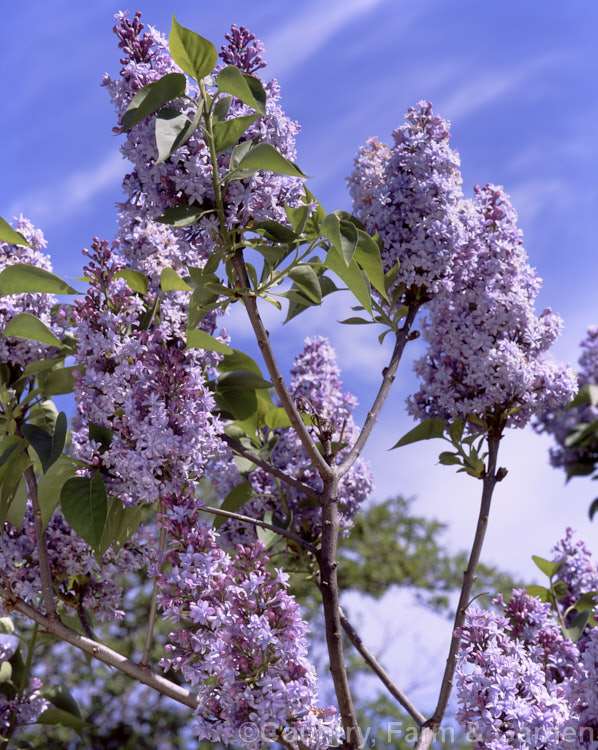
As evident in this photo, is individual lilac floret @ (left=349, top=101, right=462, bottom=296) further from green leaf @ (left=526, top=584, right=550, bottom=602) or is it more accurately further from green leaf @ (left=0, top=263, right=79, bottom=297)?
green leaf @ (left=526, top=584, right=550, bottom=602)

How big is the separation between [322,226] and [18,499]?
37.7 inches

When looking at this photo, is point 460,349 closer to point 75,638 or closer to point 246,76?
point 246,76

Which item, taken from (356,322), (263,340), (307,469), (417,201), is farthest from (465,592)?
(417,201)

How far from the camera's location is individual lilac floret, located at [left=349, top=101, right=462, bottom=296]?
1.75 meters

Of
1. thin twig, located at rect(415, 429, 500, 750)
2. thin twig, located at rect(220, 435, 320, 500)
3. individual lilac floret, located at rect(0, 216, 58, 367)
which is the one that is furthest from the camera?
individual lilac floret, located at rect(0, 216, 58, 367)

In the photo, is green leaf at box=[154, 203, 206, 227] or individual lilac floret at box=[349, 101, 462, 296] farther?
individual lilac floret at box=[349, 101, 462, 296]

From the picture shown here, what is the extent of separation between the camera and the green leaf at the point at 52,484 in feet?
5.19

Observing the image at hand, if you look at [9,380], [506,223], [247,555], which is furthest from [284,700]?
[506,223]

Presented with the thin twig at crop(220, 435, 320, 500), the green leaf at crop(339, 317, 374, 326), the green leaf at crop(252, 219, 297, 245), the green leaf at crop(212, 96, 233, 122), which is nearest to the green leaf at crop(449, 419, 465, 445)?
the green leaf at crop(339, 317, 374, 326)

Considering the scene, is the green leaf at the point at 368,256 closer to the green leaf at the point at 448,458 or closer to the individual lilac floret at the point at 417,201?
the individual lilac floret at the point at 417,201

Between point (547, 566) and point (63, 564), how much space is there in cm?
113

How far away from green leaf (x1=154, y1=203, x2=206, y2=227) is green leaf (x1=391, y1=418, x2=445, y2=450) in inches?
28.5

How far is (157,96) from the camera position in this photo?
130 cm

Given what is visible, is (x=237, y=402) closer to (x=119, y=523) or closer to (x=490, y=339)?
(x=119, y=523)
